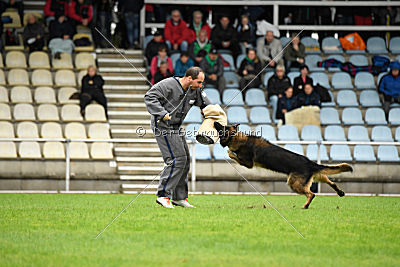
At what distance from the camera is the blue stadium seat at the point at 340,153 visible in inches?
521

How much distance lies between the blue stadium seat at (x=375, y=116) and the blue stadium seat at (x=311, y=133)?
135cm

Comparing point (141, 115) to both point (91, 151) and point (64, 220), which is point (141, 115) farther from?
point (64, 220)

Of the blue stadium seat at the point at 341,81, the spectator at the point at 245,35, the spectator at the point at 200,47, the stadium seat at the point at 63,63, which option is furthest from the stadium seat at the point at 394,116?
the stadium seat at the point at 63,63

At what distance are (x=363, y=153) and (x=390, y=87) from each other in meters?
3.34

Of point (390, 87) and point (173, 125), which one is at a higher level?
point (173, 125)

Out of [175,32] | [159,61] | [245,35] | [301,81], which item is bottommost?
[301,81]

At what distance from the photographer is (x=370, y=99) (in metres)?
16.1

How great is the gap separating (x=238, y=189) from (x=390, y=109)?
184 inches

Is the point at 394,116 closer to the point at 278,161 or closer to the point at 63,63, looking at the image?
the point at 278,161

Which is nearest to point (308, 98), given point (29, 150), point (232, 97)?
point (232, 97)

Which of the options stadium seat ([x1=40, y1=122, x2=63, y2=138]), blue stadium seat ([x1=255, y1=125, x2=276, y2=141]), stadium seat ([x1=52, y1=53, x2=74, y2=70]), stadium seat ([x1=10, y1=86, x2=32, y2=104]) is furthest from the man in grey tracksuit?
stadium seat ([x1=52, y1=53, x2=74, y2=70])

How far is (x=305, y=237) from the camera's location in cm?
600

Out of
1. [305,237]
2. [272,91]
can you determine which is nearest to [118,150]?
[272,91]

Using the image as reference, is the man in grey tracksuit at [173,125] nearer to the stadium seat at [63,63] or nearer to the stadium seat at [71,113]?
the stadium seat at [71,113]
